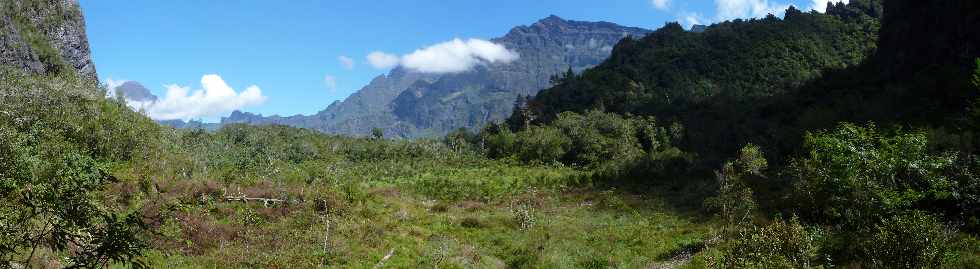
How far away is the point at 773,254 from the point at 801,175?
14777 millimetres

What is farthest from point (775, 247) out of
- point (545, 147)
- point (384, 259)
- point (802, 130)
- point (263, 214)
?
point (545, 147)

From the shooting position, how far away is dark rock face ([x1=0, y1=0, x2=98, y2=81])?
8656 centimetres

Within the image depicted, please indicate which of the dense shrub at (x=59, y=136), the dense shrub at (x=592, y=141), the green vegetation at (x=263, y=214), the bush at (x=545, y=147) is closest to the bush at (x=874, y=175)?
the green vegetation at (x=263, y=214)

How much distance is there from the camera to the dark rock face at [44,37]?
284 feet

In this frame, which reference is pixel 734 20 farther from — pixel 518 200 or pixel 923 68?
pixel 518 200

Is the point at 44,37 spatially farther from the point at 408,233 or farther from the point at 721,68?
the point at 721,68

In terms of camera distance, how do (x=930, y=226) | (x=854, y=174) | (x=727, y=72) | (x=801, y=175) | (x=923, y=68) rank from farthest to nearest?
1. (x=727, y=72)
2. (x=923, y=68)
3. (x=801, y=175)
4. (x=854, y=174)
5. (x=930, y=226)

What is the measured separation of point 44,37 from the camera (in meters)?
103

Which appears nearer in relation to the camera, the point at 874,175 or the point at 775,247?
the point at 775,247

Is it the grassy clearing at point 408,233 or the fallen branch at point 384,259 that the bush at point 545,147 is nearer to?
the grassy clearing at point 408,233

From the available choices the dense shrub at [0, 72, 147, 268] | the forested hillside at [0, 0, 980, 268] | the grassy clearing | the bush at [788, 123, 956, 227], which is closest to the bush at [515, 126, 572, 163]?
the forested hillside at [0, 0, 980, 268]

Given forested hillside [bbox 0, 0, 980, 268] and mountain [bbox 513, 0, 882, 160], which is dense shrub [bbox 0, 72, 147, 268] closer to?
forested hillside [bbox 0, 0, 980, 268]

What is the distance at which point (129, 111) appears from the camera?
57531 mm

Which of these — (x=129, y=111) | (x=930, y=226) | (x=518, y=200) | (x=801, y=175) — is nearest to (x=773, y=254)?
(x=930, y=226)
